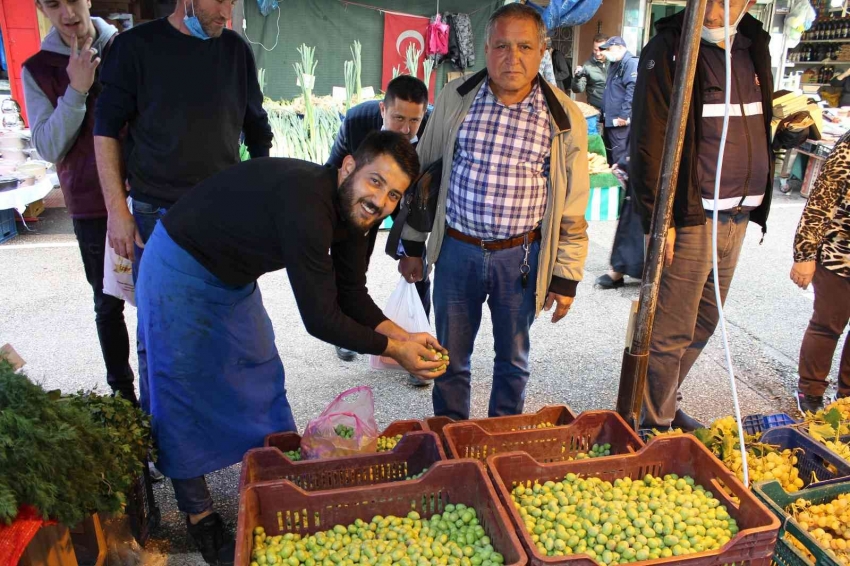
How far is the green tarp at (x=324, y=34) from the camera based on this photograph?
7.40 meters

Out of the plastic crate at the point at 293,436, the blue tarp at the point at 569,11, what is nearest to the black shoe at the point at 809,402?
the plastic crate at the point at 293,436

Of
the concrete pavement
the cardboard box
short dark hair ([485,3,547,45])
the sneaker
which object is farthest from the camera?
the cardboard box

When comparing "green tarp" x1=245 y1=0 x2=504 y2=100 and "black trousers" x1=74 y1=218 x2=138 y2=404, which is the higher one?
"green tarp" x1=245 y1=0 x2=504 y2=100

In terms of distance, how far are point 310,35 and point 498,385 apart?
6.12 m

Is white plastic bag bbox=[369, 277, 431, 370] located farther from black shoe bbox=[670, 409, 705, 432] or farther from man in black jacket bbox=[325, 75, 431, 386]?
black shoe bbox=[670, 409, 705, 432]

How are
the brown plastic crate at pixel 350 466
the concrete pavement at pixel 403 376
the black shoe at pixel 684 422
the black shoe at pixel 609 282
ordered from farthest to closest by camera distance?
1. the black shoe at pixel 609 282
2. the concrete pavement at pixel 403 376
3. the black shoe at pixel 684 422
4. the brown plastic crate at pixel 350 466

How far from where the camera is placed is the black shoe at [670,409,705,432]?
122 inches

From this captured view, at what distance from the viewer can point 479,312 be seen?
2734 millimetres

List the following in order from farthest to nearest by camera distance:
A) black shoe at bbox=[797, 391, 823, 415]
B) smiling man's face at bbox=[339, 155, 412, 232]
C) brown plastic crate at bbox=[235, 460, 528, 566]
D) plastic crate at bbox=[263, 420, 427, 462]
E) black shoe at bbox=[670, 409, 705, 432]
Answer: black shoe at bbox=[797, 391, 823, 415]
black shoe at bbox=[670, 409, 705, 432]
plastic crate at bbox=[263, 420, 427, 462]
smiling man's face at bbox=[339, 155, 412, 232]
brown plastic crate at bbox=[235, 460, 528, 566]

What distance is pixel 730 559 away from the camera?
4.85ft

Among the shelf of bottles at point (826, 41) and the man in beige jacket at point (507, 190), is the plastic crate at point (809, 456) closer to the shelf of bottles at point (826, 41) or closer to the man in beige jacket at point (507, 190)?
the man in beige jacket at point (507, 190)

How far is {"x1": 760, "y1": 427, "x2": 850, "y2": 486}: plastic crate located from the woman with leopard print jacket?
1074 mm

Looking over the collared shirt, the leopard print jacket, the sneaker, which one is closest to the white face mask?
the collared shirt

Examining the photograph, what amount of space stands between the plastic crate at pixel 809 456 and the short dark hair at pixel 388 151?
1541mm
